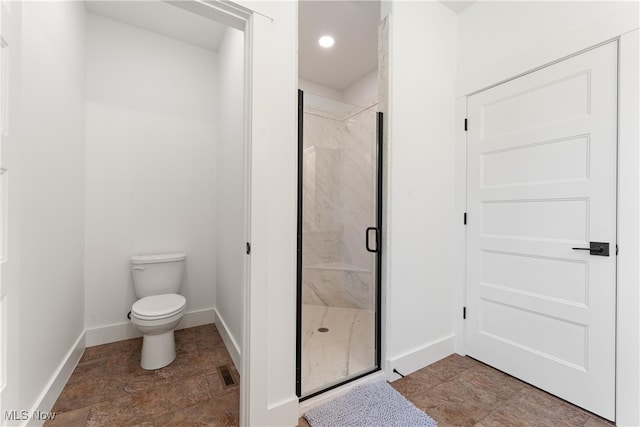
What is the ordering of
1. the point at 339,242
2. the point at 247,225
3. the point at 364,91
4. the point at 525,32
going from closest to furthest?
the point at 247,225 → the point at 525,32 → the point at 339,242 → the point at 364,91

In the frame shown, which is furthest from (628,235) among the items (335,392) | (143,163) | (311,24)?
(143,163)

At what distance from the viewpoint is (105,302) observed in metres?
2.41

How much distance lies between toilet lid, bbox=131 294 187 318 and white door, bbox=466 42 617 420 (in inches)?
87.2

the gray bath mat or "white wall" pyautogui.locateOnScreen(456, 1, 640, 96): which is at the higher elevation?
"white wall" pyautogui.locateOnScreen(456, 1, 640, 96)

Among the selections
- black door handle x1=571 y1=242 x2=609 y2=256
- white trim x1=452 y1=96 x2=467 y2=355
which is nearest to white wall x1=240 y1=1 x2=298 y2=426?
white trim x1=452 y1=96 x2=467 y2=355

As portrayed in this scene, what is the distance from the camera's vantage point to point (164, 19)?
2.41 meters

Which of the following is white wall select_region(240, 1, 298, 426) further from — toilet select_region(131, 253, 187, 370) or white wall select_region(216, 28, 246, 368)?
toilet select_region(131, 253, 187, 370)

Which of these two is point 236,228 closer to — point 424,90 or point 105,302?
point 105,302

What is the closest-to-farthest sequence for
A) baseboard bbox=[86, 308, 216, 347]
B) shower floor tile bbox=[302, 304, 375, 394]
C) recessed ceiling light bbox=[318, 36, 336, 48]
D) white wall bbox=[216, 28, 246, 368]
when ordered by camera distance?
shower floor tile bbox=[302, 304, 375, 394] < white wall bbox=[216, 28, 246, 368] < baseboard bbox=[86, 308, 216, 347] < recessed ceiling light bbox=[318, 36, 336, 48]

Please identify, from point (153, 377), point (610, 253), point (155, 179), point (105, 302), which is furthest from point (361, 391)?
point (155, 179)

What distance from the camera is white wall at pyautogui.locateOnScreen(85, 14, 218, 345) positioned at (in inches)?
93.4

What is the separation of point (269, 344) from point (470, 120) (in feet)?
6.89

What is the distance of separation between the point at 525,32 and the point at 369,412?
101 inches

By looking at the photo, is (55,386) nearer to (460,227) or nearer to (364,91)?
(460,227)
